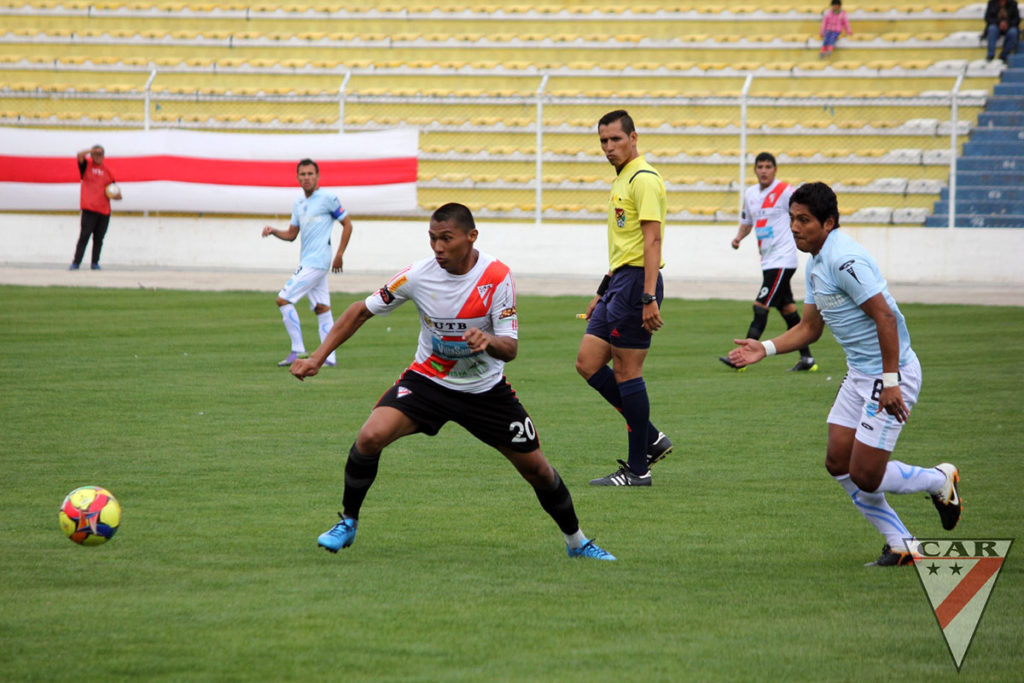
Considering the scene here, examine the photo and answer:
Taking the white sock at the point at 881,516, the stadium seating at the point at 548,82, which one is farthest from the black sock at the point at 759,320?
the stadium seating at the point at 548,82

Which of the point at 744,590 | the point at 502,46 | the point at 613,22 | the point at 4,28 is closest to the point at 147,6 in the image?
the point at 4,28

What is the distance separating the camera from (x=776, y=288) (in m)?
14.8

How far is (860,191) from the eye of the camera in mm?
26281

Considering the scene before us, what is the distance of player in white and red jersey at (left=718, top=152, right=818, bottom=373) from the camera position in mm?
14773


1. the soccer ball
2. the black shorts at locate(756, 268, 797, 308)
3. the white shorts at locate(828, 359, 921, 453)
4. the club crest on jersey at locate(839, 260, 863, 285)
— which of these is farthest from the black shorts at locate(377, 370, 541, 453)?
the black shorts at locate(756, 268, 797, 308)

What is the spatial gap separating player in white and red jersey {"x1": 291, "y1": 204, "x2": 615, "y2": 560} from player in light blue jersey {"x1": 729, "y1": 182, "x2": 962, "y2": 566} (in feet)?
3.69

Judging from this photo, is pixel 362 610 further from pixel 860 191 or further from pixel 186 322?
pixel 860 191

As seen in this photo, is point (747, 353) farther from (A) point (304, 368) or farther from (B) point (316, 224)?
(B) point (316, 224)

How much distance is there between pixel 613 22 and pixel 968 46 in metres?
7.65

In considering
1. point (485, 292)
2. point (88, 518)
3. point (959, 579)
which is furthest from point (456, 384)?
point (959, 579)

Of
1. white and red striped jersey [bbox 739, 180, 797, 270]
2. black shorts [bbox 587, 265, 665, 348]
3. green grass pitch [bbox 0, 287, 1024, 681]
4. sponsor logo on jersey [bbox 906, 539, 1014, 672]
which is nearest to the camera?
green grass pitch [bbox 0, 287, 1024, 681]

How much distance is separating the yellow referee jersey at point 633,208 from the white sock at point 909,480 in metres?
2.40

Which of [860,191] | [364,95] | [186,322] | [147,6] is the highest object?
[147,6]

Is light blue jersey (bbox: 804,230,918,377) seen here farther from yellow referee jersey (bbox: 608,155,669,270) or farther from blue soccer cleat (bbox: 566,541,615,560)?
yellow referee jersey (bbox: 608,155,669,270)
